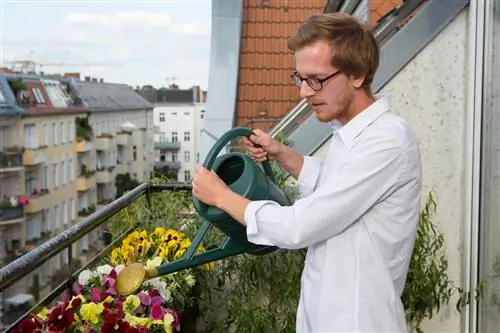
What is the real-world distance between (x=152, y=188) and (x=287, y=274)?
606 millimetres

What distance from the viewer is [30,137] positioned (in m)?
18.1

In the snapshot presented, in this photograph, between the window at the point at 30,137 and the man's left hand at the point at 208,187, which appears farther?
the window at the point at 30,137

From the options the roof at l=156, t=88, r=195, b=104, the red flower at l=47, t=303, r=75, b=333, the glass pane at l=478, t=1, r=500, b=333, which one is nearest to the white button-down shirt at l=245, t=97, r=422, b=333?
the red flower at l=47, t=303, r=75, b=333

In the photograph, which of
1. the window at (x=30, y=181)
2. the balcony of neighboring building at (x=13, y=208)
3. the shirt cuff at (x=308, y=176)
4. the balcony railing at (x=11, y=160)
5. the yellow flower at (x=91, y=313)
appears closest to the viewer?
the shirt cuff at (x=308, y=176)

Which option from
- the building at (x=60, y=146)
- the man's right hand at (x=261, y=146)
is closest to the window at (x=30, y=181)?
the building at (x=60, y=146)

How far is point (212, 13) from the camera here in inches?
158

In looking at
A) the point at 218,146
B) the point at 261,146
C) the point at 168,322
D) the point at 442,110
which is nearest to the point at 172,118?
the point at 442,110

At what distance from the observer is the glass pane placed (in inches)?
86.1

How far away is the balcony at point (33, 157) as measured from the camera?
57.8ft

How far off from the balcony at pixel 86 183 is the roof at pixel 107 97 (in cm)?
523

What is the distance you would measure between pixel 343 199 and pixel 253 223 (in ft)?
0.42

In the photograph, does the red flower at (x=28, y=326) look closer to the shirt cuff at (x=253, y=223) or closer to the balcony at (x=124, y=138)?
the shirt cuff at (x=253, y=223)

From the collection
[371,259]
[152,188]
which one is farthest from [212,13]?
[371,259]

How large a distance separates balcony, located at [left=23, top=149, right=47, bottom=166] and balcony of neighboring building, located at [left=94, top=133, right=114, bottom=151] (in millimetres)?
1950
